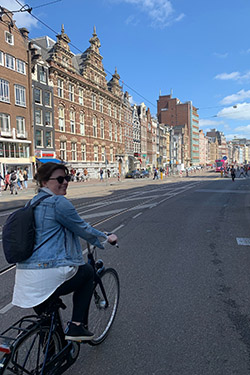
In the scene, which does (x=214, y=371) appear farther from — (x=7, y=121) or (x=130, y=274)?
(x=7, y=121)

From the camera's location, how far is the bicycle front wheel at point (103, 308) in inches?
114

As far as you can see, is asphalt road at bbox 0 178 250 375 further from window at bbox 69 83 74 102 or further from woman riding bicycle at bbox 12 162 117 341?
window at bbox 69 83 74 102

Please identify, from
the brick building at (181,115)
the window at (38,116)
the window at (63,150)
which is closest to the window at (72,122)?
the window at (63,150)

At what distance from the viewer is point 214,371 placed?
2.54m

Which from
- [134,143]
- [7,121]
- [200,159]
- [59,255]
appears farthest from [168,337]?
[200,159]

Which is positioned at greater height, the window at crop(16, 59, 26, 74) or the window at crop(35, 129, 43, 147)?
the window at crop(16, 59, 26, 74)

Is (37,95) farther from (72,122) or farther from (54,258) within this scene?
(54,258)

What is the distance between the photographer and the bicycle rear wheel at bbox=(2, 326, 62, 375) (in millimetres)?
1921

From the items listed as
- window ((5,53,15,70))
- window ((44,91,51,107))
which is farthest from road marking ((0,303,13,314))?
window ((44,91,51,107))

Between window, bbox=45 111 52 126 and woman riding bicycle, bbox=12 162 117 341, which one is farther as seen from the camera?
window, bbox=45 111 52 126

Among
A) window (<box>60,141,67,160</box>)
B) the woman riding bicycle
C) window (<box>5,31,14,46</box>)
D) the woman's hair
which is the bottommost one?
the woman riding bicycle

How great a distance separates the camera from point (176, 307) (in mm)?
3686

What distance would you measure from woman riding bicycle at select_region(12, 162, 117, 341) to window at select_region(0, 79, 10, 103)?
29159 millimetres

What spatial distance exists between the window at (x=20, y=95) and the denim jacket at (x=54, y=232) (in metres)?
30.9
